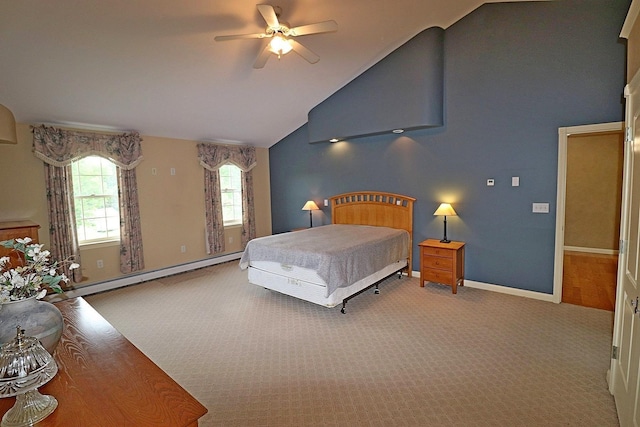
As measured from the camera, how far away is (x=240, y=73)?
4.34m

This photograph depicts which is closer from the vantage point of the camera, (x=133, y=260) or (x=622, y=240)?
(x=622, y=240)

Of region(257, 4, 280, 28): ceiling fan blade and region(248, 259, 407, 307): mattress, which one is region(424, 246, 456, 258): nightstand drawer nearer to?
region(248, 259, 407, 307): mattress

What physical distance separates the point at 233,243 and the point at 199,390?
4405 mm

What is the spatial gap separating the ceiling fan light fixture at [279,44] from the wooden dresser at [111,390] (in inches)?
113

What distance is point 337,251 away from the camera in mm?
3725

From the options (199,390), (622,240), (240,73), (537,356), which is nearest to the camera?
(622,240)

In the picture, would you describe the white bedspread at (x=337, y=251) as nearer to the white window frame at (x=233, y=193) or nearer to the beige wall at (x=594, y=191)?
the white window frame at (x=233, y=193)

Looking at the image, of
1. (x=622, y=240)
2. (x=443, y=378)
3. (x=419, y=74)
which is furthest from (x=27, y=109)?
(x=622, y=240)

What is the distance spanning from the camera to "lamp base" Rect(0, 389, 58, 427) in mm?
1102

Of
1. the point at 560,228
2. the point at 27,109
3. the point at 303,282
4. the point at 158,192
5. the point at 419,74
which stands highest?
the point at 419,74

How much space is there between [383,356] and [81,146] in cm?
492

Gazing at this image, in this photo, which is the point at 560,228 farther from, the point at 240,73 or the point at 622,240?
the point at 240,73

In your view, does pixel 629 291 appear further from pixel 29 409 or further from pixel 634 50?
pixel 29 409

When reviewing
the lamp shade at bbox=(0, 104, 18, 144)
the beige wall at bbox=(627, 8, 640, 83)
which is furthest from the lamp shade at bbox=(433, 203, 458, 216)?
the lamp shade at bbox=(0, 104, 18, 144)
